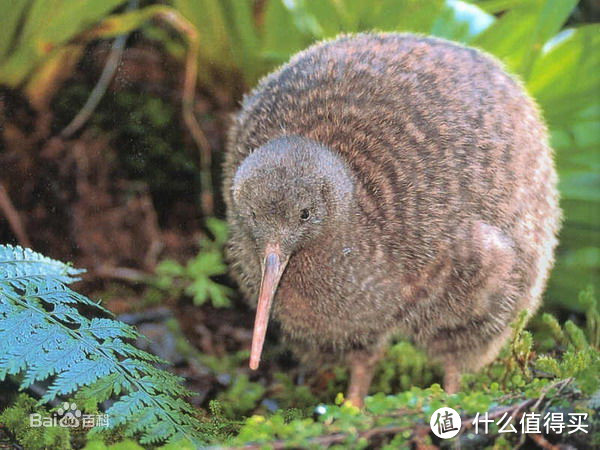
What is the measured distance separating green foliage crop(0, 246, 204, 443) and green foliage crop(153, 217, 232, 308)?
97cm

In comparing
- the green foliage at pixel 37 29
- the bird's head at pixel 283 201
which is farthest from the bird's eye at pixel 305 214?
the green foliage at pixel 37 29

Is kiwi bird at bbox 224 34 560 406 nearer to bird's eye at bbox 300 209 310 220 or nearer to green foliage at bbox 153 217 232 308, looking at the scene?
bird's eye at bbox 300 209 310 220

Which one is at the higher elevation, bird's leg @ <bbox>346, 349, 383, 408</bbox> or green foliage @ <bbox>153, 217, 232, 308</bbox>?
green foliage @ <bbox>153, 217, 232, 308</bbox>

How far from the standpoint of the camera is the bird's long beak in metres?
1.76

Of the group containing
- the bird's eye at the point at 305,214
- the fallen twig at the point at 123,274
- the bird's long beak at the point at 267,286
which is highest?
the fallen twig at the point at 123,274

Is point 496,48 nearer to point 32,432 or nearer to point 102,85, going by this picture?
point 102,85

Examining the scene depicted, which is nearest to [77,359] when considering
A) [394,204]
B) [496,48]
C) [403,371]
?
[394,204]

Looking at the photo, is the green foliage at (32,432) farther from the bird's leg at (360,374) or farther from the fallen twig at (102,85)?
the fallen twig at (102,85)

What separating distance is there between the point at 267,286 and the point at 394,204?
0.44 m

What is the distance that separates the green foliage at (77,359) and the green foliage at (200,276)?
0.97 metres

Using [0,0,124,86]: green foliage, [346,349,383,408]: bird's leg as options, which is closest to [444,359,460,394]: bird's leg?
[346,349,383,408]: bird's leg

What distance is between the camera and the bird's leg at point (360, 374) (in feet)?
7.24

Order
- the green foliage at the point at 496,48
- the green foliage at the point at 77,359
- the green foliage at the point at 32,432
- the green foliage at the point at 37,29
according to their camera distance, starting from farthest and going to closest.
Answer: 1. the green foliage at the point at 496,48
2. the green foliage at the point at 37,29
3. the green foliage at the point at 32,432
4. the green foliage at the point at 77,359

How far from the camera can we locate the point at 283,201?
5.92ft
